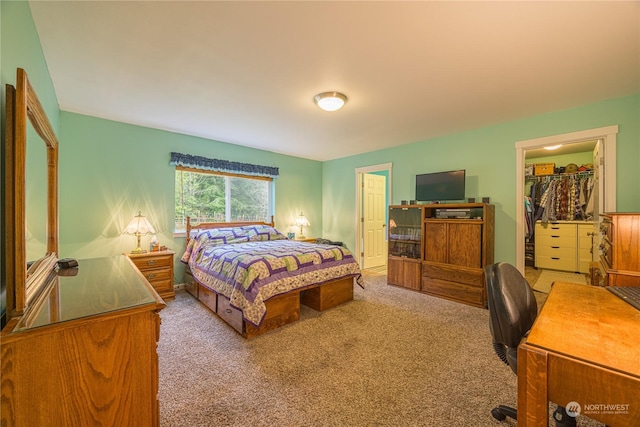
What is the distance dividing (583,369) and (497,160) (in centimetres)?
346

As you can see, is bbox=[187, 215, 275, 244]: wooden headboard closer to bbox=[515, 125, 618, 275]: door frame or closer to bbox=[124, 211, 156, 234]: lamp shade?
bbox=[124, 211, 156, 234]: lamp shade

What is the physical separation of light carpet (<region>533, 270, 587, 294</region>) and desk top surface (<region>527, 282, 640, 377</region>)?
331 centimetres

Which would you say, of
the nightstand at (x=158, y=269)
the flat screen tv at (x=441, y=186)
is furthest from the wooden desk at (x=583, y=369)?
the nightstand at (x=158, y=269)

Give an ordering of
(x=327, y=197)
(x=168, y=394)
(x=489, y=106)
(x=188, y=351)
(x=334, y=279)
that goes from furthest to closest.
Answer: (x=327, y=197) < (x=334, y=279) < (x=489, y=106) < (x=188, y=351) < (x=168, y=394)

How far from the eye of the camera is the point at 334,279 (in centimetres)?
319

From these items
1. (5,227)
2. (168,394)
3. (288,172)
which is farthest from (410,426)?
(288,172)

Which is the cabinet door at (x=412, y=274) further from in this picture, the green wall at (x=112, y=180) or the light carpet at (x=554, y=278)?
the green wall at (x=112, y=180)

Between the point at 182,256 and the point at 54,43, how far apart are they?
2807 mm

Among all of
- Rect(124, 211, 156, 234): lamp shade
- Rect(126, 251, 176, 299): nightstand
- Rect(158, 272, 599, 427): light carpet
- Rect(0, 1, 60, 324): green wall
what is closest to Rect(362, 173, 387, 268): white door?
Rect(158, 272, 599, 427): light carpet

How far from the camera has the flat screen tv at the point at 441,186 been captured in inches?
147

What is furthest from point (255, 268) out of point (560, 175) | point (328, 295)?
point (560, 175)

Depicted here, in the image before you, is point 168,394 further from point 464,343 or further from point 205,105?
point 205,105

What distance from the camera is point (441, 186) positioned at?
154 inches

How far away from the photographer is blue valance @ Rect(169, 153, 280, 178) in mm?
3949
